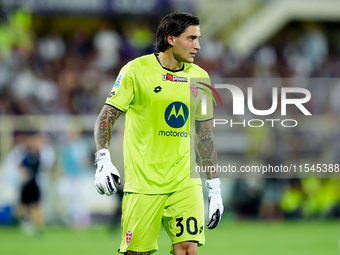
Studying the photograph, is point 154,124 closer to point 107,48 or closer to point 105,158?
point 105,158

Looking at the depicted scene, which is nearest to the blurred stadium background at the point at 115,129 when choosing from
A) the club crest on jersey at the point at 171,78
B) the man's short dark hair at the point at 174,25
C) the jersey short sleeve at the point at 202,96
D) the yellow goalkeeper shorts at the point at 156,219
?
the jersey short sleeve at the point at 202,96

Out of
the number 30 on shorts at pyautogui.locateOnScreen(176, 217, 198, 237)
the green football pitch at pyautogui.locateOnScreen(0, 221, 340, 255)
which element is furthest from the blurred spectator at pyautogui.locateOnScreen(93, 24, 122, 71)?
the number 30 on shorts at pyautogui.locateOnScreen(176, 217, 198, 237)

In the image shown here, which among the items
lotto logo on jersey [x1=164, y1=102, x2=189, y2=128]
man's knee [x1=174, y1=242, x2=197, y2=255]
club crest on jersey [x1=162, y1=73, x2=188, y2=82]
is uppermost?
club crest on jersey [x1=162, y1=73, x2=188, y2=82]

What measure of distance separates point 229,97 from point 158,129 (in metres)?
12.2

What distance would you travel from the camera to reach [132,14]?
21.3 meters

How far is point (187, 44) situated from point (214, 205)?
1443mm

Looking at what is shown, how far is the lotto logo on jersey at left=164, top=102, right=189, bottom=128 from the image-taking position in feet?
22.1

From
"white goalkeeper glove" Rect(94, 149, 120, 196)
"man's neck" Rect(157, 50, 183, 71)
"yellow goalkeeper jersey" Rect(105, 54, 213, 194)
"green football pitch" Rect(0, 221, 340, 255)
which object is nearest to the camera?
"white goalkeeper glove" Rect(94, 149, 120, 196)

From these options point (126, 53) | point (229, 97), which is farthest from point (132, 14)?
point (229, 97)

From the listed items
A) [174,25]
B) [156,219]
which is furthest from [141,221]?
[174,25]

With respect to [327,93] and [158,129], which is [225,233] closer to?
[327,93]

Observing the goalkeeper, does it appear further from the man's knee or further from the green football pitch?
the green football pitch

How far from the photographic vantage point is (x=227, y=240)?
48.5ft

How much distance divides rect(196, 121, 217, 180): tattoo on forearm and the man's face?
25.4 inches
